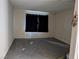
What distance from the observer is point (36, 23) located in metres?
7.75

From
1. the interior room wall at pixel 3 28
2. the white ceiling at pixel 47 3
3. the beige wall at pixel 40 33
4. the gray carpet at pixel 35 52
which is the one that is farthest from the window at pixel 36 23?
the interior room wall at pixel 3 28

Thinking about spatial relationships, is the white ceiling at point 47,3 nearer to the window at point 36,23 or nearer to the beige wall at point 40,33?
the beige wall at point 40,33

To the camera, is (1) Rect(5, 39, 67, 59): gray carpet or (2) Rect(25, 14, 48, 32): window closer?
(1) Rect(5, 39, 67, 59): gray carpet

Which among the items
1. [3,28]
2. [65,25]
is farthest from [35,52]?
[65,25]

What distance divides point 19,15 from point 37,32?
178 centimetres

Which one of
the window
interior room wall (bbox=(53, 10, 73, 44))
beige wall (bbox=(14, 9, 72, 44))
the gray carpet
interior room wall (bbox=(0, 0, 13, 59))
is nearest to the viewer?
interior room wall (bbox=(0, 0, 13, 59))

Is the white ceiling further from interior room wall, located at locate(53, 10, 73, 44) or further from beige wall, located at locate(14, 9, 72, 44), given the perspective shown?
beige wall, located at locate(14, 9, 72, 44)

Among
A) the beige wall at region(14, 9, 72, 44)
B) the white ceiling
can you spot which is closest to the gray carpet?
the white ceiling

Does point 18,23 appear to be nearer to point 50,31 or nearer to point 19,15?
point 19,15

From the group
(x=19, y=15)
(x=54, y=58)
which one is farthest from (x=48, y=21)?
(x=54, y=58)

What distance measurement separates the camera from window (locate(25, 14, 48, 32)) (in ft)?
24.8

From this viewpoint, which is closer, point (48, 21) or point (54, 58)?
point (54, 58)

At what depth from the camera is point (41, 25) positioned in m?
7.89

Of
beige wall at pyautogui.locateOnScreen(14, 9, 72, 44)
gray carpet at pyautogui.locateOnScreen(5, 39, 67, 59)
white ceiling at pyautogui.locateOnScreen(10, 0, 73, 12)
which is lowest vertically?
gray carpet at pyautogui.locateOnScreen(5, 39, 67, 59)
